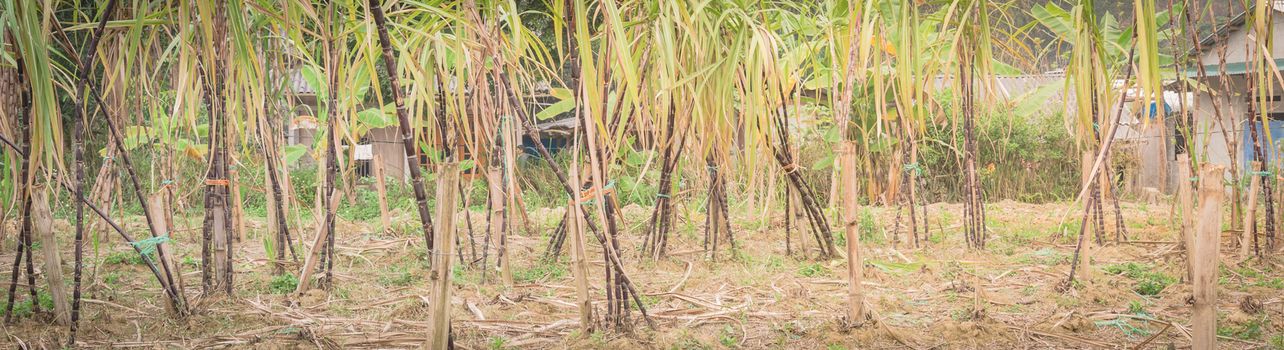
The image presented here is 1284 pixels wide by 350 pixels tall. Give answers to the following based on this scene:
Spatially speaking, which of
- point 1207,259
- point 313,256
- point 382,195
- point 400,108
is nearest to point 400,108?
point 400,108

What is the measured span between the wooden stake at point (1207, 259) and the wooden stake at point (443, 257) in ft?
4.28

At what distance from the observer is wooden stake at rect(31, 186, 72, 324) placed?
1.97 meters

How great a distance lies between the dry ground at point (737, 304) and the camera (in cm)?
215

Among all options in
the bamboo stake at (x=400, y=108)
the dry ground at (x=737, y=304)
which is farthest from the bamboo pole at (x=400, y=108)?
the dry ground at (x=737, y=304)

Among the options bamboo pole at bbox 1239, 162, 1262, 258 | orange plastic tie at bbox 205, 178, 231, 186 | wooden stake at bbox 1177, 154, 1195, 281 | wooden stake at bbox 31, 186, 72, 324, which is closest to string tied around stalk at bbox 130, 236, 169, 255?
wooden stake at bbox 31, 186, 72, 324

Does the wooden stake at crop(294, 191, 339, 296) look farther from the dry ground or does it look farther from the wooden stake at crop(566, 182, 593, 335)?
the wooden stake at crop(566, 182, 593, 335)

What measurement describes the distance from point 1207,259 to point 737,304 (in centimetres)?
130

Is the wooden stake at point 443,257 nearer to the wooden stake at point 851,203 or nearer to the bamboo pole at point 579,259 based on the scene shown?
the bamboo pole at point 579,259

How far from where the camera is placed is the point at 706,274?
10.2 ft

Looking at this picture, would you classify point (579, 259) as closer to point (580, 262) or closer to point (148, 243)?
point (580, 262)

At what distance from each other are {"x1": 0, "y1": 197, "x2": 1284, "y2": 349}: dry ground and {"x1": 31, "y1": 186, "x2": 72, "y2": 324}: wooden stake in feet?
0.18

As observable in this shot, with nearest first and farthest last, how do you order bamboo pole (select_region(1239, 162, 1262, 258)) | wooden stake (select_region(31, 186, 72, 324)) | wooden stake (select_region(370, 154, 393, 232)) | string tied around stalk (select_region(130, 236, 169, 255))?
wooden stake (select_region(31, 186, 72, 324))
string tied around stalk (select_region(130, 236, 169, 255))
bamboo pole (select_region(1239, 162, 1262, 258))
wooden stake (select_region(370, 154, 393, 232))

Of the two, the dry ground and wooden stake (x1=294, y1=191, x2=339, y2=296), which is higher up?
wooden stake (x1=294, y1=191, x2=339, y2=296)

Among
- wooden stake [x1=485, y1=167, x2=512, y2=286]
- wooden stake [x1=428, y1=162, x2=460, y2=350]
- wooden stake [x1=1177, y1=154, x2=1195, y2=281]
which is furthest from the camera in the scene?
wooden stake [x1=485, y1=167, x2=512, y2=286]
